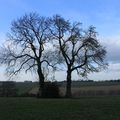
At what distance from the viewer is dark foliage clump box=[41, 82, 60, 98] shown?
7150 cm

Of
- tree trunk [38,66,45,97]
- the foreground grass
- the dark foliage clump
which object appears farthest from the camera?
tree trunk [38,66,45,97]

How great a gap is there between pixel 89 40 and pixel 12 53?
13.0 metres

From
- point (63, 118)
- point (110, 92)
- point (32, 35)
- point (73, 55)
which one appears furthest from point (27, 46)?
point (63, 118)

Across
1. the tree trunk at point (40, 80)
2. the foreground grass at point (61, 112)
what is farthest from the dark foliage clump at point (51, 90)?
the foreground grass at point (61, 112)

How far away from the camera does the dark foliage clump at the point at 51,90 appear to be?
235 feet

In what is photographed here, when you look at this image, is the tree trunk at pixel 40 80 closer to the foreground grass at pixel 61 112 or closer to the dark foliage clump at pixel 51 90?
the dark foliage clump at pixel 51 90

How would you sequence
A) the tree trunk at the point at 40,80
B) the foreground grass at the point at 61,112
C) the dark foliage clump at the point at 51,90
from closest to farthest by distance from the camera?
the foreground grass at the point at 61,112, the dark foliage clump at the point at 51,90, the tree trunk at the point at 40,80

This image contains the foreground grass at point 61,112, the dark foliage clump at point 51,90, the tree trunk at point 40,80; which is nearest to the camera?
the foreground grass at point 61,112

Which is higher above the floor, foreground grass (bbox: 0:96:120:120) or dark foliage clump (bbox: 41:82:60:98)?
dark foliage clump (bbox: 41:82:60:98)

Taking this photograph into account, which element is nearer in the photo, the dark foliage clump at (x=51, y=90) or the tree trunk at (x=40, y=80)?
the dark foliage clump at (x=51, y=90)

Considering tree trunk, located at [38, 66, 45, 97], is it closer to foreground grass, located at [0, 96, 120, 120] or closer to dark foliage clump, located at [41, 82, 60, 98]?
dark foliage clump, located at [41, 82, 60, 98]

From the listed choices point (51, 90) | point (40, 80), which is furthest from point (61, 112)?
point (40, 80)

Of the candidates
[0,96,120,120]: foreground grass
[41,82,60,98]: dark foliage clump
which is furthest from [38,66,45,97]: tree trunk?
[0,96,120,120]: foreground grass

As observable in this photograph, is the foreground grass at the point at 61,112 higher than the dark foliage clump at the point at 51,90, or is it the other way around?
the dark foliage clump at the point at 51,90
